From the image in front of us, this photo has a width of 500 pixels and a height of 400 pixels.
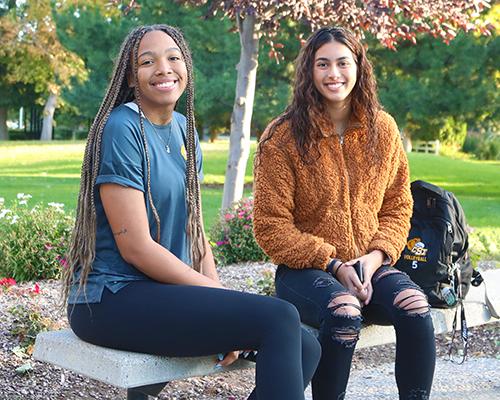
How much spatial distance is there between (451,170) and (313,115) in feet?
64.8

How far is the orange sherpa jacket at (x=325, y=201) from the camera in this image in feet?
11.6

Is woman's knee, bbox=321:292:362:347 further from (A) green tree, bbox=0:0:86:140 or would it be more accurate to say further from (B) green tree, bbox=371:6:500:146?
(A) green tree, bbox=0:0:86:140

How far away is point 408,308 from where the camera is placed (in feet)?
10.8

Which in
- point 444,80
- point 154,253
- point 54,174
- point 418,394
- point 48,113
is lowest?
point 54,174

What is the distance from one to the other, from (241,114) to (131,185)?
→ 19.4 feet

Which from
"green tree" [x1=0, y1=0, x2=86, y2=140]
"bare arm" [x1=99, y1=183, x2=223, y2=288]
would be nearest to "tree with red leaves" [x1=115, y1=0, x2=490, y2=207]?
"bare arm" [x1=99, y1=183, x2=223, y2=288]

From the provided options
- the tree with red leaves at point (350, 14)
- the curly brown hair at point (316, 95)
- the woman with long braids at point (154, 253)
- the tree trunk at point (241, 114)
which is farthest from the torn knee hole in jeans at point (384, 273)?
the tree trunk at point (241, 114)

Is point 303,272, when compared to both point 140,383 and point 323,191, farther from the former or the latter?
point 140,383

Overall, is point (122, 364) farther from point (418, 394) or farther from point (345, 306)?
point (418, 394)

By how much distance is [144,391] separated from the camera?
301 cm

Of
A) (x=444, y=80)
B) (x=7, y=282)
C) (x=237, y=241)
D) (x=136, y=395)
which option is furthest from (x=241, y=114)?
(x=444, y=80)

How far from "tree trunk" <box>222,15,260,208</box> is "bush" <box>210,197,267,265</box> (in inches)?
48.7

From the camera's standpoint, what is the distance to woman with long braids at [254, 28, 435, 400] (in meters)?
3.29

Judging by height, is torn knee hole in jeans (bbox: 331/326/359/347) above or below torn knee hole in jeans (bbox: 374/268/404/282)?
below
